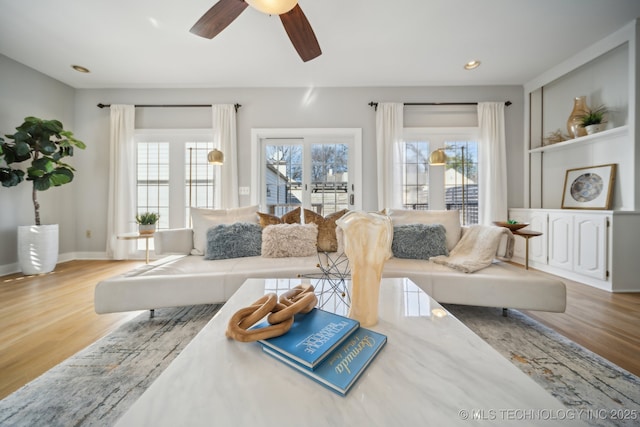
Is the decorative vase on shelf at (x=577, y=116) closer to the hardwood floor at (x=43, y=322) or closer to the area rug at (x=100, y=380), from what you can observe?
the area rug at (x=100, y=380)

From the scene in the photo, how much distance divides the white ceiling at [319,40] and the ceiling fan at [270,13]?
0.55 metres

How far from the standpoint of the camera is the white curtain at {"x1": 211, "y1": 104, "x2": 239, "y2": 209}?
12.3 ft

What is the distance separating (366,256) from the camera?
2.69ft

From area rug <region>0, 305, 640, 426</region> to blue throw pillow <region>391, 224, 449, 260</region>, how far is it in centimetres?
62

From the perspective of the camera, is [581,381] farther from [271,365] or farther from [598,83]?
[598,83]

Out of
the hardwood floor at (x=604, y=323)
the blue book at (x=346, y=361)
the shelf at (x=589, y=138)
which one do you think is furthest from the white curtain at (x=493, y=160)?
the blue book at (x=346, y=361)

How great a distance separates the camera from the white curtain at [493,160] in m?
3.70

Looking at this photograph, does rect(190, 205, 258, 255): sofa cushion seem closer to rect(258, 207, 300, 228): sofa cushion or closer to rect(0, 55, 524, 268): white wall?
rect(258, 207, 300, 228): sofa cushion

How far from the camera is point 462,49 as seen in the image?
291 cm

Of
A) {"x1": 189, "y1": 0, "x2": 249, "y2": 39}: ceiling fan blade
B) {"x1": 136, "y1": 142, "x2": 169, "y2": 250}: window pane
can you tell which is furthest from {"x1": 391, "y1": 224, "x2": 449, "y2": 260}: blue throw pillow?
{"x1": 136, "y1": 142, "x2": 169, "y2": 250}: window pane

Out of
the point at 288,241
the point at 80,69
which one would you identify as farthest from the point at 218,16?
the point at 80,69

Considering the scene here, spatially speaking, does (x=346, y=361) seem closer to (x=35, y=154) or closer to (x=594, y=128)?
(x=594, y=128)

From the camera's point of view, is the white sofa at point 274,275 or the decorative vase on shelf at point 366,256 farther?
the white sofa at point 274,275

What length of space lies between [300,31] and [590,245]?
3.68 m
